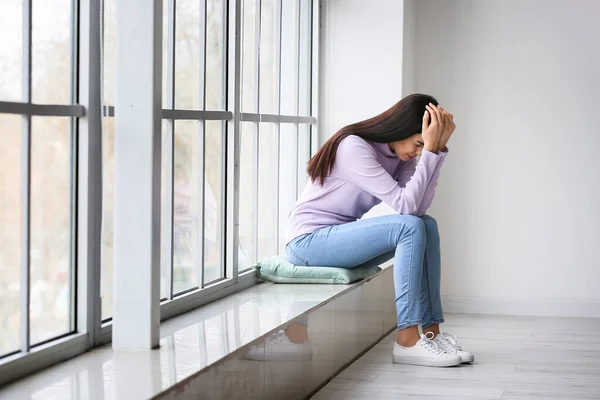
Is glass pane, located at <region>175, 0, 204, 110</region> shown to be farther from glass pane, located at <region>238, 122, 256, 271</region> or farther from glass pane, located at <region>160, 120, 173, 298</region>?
glass pane, located at <region>238, 122, 256, 271</region>

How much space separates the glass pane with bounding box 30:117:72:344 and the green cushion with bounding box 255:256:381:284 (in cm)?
136

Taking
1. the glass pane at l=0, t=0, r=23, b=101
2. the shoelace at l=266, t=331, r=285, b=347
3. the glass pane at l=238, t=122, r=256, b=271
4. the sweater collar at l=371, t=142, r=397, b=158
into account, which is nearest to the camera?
the glass pane at l=0, t=0, r=23, b=101

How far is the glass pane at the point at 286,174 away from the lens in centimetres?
430

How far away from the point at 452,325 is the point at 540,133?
3.74ft

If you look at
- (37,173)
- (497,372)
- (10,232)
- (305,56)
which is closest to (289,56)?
(305,56)

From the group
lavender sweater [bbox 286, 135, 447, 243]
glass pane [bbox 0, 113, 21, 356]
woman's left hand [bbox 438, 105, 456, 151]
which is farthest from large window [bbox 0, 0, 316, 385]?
woman's left hand [bbox 438, 105, 456, 151]

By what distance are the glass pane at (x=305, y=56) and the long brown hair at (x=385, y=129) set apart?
103 centimetres

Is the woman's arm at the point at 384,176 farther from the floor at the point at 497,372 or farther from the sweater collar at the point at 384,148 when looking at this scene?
the floor at the point at 497,372

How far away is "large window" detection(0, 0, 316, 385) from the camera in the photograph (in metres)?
2.17

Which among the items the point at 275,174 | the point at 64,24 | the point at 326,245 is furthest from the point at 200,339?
the point at 275,174

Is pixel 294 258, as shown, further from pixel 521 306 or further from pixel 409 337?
pixel 521 306

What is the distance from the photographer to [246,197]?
379cm

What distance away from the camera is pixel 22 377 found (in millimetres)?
2139

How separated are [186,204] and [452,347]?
3.71ft
